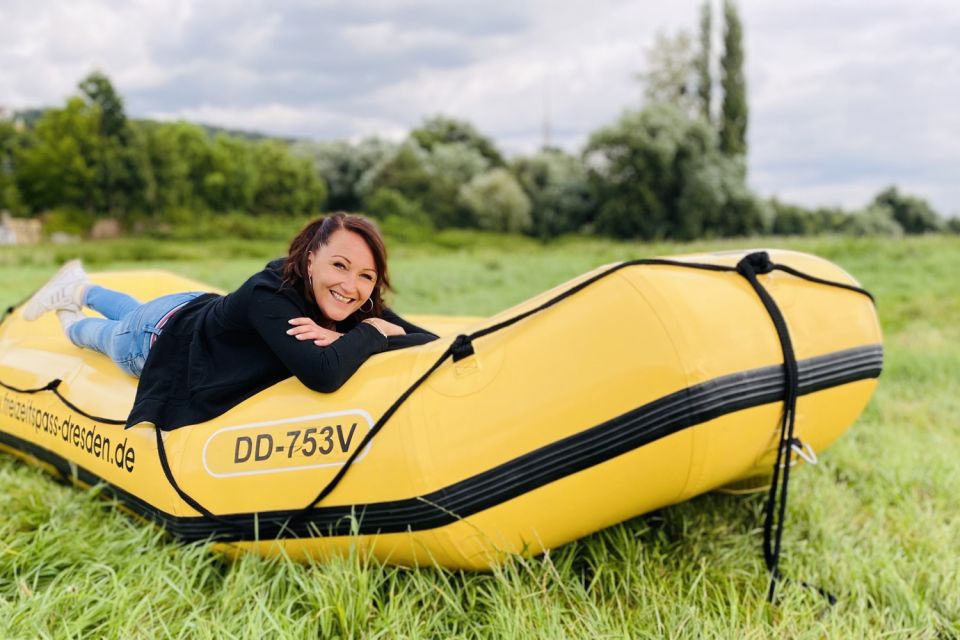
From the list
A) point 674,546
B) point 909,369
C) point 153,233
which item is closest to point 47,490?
point 674,546

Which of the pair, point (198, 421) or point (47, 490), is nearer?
point (198, 421)

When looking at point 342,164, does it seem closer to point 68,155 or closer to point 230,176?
point 230,176

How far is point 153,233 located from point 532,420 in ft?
80.8

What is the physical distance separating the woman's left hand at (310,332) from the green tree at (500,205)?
26319mm

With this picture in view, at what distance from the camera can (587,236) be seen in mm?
27062

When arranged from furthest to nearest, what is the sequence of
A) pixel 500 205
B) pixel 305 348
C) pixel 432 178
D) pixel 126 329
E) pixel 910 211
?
pixel 910 211 < pixel 432 178 < pixel 500 205 < pixel 126 329 < pixel 305 348

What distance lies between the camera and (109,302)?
116 inches

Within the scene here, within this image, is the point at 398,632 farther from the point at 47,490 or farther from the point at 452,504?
the point at 47,490

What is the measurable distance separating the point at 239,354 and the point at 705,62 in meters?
30.5

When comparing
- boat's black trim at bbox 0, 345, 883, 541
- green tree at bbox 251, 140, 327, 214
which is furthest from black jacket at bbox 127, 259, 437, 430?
green tree at bbox 251, 140, 327, 214

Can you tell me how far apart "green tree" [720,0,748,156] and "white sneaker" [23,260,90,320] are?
27.7m

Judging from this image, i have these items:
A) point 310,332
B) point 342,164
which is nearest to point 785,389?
point 310,332

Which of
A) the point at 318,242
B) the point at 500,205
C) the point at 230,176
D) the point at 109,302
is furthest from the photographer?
the point at 230,176

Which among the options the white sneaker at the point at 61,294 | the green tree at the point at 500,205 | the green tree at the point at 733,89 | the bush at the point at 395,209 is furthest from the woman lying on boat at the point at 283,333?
the green tree at the point at 733,89
